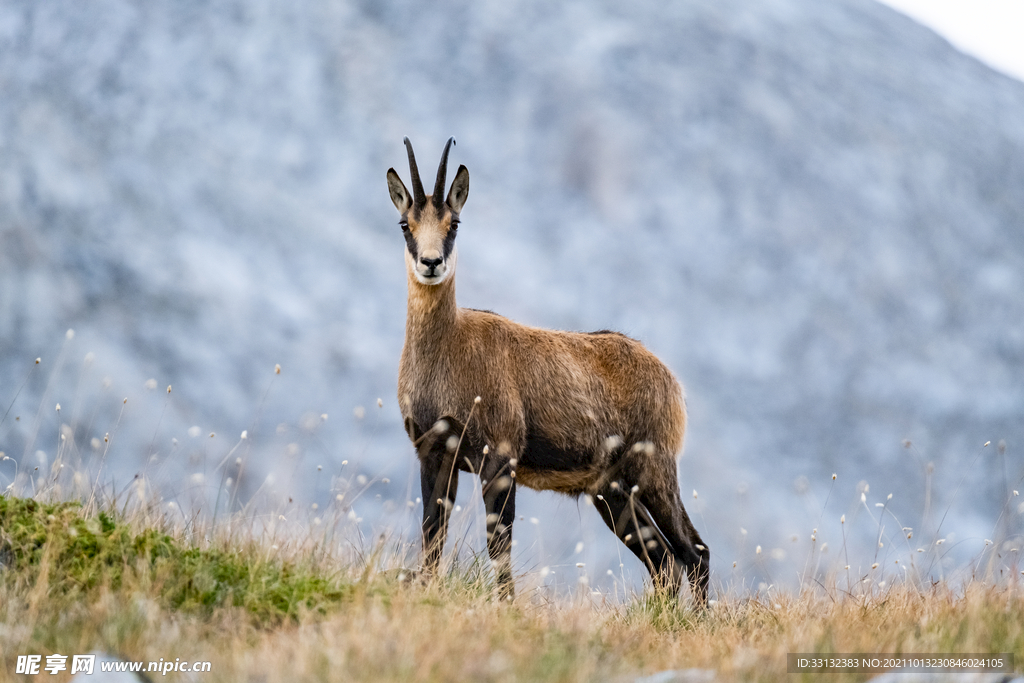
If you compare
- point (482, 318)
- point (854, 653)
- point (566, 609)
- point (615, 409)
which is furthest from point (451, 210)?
point (854, 653)

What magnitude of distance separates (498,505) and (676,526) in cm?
Result: 169

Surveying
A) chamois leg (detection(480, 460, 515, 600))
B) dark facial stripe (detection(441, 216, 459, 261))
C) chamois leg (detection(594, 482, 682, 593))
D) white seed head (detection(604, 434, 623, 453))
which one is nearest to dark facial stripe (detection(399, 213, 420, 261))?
dark facial stripe (detection(441, 216, 459, 261))

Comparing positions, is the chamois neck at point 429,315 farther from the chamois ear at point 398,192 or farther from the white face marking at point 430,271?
the chamois ear at point 398,192

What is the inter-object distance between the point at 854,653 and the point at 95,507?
4.16 meters

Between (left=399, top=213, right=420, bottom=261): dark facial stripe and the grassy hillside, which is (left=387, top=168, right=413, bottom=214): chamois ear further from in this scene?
the grassy hillside

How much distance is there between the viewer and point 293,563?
5.03 metres

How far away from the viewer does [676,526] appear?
24.9 feet

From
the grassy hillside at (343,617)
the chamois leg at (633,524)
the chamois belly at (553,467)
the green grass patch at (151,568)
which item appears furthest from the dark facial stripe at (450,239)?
the green grass patch at (151,568)

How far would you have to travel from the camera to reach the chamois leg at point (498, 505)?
6.46 meters

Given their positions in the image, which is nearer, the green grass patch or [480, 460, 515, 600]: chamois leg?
the green grass patch

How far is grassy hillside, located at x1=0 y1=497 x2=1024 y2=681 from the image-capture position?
3.81 m

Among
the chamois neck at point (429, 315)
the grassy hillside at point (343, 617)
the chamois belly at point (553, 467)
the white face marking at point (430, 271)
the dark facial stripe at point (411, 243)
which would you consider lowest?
the grassy hillside at point (343, 617)

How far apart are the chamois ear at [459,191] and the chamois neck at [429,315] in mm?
583

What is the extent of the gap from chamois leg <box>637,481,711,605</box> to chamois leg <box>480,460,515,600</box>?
1369mm
